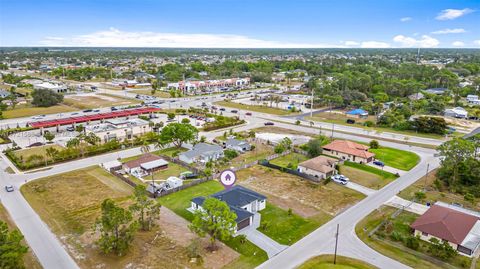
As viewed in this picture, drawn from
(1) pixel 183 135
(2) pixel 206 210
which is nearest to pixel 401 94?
(1) pixel 183 135

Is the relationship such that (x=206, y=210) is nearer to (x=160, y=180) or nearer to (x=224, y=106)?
(x=160, y=180)

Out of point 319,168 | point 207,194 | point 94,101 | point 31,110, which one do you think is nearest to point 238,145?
point 319,168

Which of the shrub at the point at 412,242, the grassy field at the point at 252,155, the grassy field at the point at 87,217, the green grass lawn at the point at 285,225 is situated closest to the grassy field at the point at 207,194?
the green grass lawn at the point at 285,225

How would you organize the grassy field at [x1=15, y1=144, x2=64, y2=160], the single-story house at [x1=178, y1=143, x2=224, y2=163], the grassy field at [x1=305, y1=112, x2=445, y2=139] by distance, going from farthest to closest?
the grassy field at [x1=305, y1=112, x2=445, y2=139], the grassy field at [x1=15, y1=144, x2=64, y2=160], the single-story house at [x1=178, y1=143, x2=224, y2=163]

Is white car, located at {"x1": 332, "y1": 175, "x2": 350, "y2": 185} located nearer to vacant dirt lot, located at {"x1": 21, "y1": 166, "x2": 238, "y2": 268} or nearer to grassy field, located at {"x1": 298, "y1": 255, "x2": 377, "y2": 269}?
grassy field, located at {"x1": 298, "y1": 255, "x2": 377, "y2": 269}

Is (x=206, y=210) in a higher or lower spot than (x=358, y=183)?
higher

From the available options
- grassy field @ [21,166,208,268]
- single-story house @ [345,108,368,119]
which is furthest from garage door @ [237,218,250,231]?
single-story house @ [345,108,368,119]
